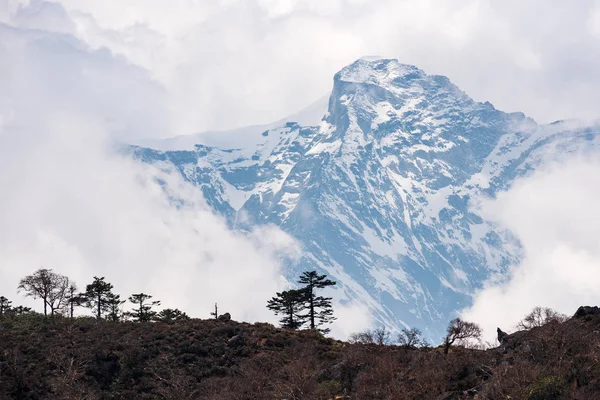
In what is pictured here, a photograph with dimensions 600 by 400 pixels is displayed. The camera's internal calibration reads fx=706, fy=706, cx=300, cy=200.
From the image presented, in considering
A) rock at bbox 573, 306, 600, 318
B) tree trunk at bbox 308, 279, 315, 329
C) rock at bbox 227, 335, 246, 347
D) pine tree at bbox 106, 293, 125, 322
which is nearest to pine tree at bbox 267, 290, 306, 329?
tree trunk at bbox 308, 279, 315, 329

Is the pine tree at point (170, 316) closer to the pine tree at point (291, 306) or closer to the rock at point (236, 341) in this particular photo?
the pine tree at point (291, 306)

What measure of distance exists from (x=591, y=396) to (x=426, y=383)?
16147 mm

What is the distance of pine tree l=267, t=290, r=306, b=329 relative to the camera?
4505 inches

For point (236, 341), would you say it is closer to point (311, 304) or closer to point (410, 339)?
point (311, 304)

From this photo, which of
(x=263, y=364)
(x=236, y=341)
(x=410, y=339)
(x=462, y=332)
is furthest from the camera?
(x=236, y=341)

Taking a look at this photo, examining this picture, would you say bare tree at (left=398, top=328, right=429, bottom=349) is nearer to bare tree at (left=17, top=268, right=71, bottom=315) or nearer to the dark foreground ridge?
the dark foreground ridge

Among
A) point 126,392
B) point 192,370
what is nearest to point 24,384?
point 126,392

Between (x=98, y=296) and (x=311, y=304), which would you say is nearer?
(x=311, y=304)

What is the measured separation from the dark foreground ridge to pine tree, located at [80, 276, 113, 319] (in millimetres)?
12822

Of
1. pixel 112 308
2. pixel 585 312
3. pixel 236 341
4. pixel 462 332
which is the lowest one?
pixel 462 332

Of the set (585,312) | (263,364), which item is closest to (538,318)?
(585,312)

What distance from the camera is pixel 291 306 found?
116 meters

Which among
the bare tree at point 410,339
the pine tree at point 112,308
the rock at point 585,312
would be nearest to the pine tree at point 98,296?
the pine tree at point 112,308

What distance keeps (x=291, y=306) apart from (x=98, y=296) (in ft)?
110
